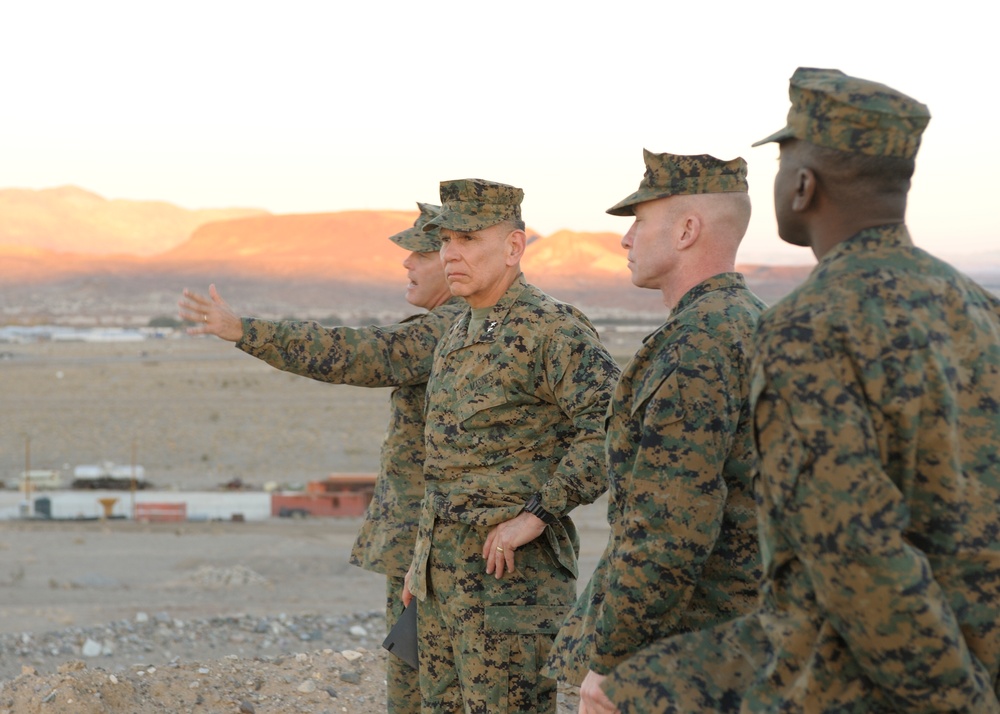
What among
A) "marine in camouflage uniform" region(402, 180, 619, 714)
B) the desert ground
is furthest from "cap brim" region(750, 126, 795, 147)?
the desert ground

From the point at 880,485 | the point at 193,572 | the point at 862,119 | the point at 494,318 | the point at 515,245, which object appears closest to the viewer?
the point at 880,485

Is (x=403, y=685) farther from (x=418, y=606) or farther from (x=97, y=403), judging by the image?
(x=97, y=403)

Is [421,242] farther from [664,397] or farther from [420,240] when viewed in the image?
[664,397]

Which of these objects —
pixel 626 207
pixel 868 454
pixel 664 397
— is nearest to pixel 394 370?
pixel 626 207

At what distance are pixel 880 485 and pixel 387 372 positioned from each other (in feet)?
9.44

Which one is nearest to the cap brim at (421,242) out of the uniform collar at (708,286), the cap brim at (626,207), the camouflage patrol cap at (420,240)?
the camouflage patrol cap at (420,240)

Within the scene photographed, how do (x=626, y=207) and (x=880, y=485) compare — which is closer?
(x=880, y=485)

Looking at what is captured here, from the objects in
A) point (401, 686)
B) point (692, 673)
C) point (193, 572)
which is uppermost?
point (692, 673)

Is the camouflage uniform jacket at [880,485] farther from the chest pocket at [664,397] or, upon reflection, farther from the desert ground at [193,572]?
the desert ground at [193,572]

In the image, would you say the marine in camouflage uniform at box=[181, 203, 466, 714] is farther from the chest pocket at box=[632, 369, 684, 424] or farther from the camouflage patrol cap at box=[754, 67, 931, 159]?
the camouflage patrol cap at box=[754, 67, 931, 159]

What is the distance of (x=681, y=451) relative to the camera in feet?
7.82

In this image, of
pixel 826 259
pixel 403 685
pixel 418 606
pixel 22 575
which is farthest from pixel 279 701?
pixel 22 575

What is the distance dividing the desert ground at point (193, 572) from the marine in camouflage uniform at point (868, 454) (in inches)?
153

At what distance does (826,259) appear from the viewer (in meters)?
1.98
